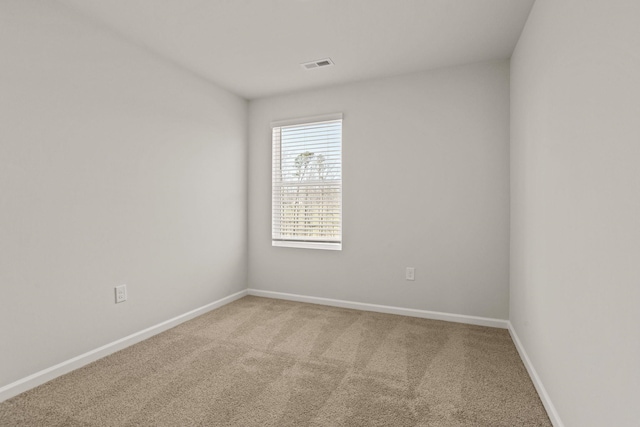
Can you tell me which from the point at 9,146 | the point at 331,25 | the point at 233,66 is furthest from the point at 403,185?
the point at 9,146

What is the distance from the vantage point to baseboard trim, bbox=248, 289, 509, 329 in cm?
300

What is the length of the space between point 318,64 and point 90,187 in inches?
84.0

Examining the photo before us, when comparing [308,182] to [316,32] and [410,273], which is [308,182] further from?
[316,32]

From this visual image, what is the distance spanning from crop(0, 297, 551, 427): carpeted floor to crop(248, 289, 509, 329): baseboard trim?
0.12 meters

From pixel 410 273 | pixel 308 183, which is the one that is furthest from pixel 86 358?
pixel 410 273

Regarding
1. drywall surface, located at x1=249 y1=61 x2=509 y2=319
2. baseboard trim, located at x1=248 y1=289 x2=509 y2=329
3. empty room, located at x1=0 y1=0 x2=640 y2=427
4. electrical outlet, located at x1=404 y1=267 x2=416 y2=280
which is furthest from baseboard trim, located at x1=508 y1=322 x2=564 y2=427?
electrical outlet, located at x1=404 y1=267 x2=416 y2=280

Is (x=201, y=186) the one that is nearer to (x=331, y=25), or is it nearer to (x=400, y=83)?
(x=331, y=25)

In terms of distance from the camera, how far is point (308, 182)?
148 inches

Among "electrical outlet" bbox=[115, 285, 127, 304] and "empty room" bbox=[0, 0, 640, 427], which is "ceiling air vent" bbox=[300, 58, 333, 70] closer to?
"empty room" bbox=[0, 0, 640, 427]

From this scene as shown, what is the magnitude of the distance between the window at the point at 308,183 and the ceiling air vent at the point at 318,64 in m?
0.59

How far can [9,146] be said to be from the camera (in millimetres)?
1891

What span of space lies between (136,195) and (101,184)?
303 millimetres

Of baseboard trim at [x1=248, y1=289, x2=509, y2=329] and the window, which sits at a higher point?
the window

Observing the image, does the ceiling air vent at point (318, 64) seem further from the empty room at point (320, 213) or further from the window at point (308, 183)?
the window at point (308, 183)
